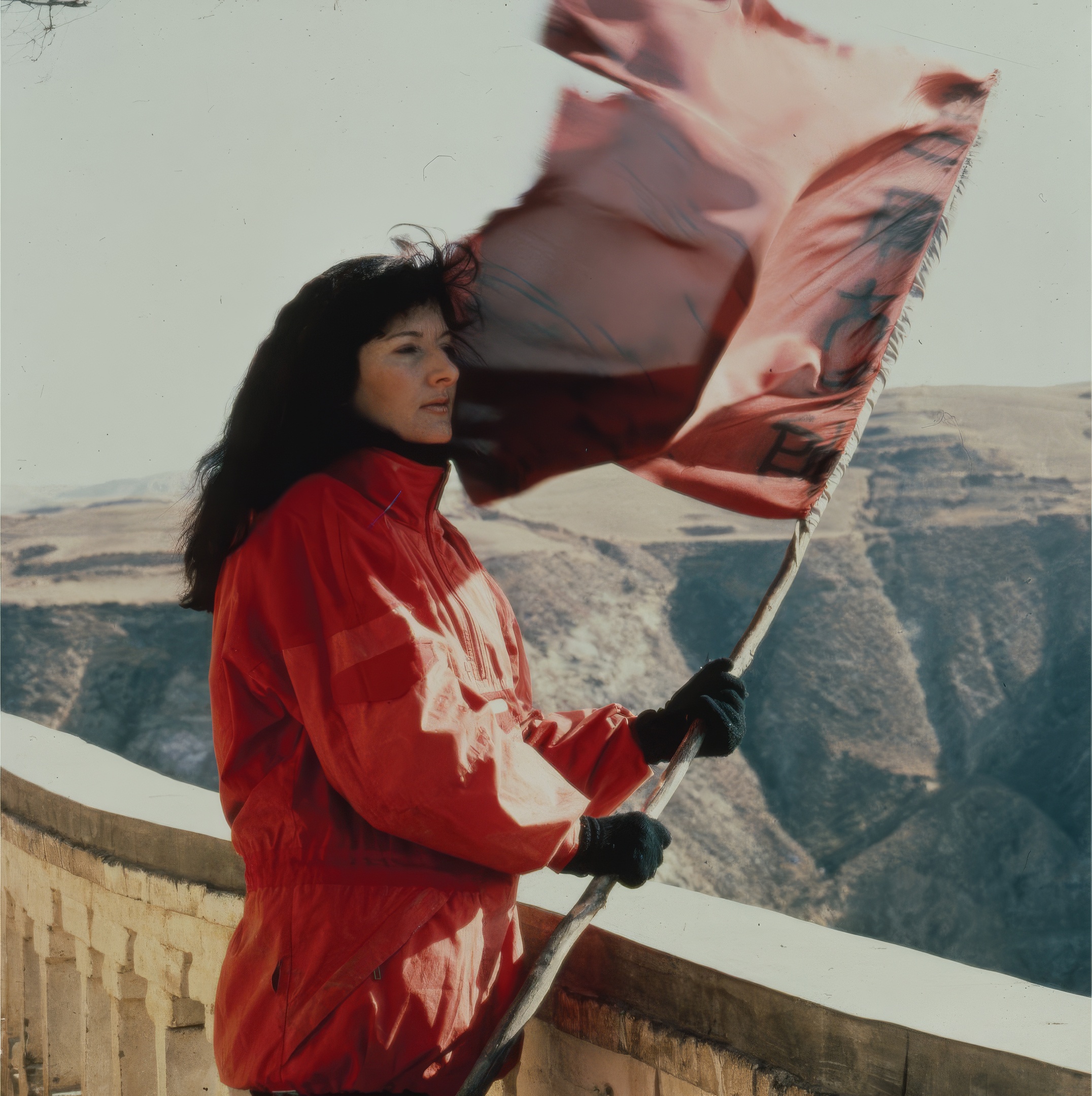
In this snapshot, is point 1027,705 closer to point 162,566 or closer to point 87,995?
point 162,566

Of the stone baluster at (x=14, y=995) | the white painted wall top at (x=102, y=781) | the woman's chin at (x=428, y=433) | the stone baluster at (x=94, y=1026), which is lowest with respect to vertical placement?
the stone baluster at (x=14, y=995)

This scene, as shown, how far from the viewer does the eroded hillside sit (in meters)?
26.2

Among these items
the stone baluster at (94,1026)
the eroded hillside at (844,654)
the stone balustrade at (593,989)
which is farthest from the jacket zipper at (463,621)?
the eroded hillside at (844,654)

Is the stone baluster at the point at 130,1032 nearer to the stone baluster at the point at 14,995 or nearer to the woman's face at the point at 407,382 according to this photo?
the stone baluster at the point at 14,995

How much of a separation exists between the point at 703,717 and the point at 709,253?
940 mm

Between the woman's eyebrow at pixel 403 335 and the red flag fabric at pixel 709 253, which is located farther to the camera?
the red flag fabric at pixel 709 253

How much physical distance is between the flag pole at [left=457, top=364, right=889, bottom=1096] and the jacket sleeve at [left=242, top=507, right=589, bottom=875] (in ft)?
0.68

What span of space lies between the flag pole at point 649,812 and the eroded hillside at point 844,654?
69.1 ft

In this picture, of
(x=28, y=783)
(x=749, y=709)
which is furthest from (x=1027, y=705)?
(x=28, y=783)

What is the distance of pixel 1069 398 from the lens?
35.7m

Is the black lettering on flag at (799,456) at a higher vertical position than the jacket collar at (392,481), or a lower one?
lower

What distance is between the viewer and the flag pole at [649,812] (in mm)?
1572

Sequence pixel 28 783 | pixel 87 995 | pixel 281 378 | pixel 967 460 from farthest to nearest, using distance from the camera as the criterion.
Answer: pixel 967 460
pixel 28 783
pixel 87 995
pixel 281 378

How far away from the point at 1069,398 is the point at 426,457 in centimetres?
3797
